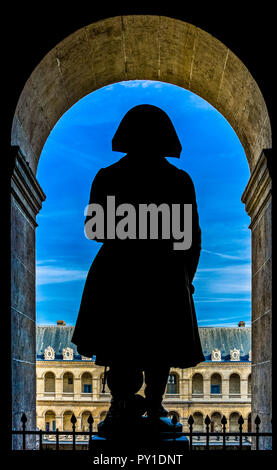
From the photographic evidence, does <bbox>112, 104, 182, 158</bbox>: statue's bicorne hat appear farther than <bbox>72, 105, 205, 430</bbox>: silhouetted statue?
Yes

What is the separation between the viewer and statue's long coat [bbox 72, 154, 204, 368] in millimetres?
3527

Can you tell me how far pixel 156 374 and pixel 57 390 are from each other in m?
47.9

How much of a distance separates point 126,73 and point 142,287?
365cm

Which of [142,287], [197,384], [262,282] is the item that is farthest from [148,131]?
[197,384]

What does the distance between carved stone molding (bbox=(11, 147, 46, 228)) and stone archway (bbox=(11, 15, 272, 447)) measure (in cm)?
1

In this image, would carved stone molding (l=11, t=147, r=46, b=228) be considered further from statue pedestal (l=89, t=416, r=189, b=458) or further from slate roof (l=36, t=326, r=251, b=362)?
slate roof (l=36, t=326, r=251, b=362)

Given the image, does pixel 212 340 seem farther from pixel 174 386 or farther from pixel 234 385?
pixel 174 386

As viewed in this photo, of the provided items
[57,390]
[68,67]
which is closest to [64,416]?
[57,390]

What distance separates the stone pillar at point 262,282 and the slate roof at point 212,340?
41.2 metres

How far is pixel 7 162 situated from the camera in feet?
15.5

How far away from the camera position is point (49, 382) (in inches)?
1956

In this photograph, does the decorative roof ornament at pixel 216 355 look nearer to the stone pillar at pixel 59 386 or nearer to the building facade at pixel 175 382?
the building facade at pixel 175 382

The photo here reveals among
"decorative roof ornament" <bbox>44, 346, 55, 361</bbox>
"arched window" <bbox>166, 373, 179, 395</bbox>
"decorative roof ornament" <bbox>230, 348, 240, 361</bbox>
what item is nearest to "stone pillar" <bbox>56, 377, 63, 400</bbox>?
"decorative roof ornament" <bbox>44, 346, 55, 361</bbox>
